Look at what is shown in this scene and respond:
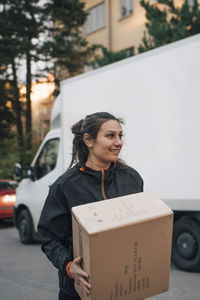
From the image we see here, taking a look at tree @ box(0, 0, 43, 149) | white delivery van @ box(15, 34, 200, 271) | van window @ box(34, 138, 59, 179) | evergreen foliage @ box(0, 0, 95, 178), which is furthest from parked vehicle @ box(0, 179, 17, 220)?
tree @ box(0, 0, 43, 149)

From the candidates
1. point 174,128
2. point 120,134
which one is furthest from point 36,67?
point 120,134

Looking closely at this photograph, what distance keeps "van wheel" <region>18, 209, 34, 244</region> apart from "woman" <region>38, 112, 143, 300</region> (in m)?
6.45

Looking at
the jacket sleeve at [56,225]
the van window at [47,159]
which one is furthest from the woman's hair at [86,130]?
the van window at [47,159]

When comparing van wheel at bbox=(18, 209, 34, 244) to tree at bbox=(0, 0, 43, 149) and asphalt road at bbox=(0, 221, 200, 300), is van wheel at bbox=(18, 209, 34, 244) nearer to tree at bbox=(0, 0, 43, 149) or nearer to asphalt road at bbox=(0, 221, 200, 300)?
asphalt road at bbox=(0, 221, 200, 300)

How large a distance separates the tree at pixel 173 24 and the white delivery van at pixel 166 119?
579cm

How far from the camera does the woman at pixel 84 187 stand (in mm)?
2293

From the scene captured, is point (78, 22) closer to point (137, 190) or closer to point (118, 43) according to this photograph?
point (118, 43)

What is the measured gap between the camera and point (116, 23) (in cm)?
2119

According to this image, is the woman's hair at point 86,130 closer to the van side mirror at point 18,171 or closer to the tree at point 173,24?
the van side mirror at point 18,171

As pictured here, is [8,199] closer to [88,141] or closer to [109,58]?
[109,58]

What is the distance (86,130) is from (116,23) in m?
19.6

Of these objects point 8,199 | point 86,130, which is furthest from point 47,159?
point 86,130

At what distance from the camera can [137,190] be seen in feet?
7.93

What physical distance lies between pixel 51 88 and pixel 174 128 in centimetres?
1439
